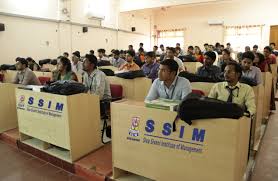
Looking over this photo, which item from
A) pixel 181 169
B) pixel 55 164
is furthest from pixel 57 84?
pixel 181 169

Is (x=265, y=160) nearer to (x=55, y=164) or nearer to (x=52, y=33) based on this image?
(x=55, y=164)

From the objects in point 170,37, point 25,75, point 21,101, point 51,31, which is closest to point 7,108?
point 25,75

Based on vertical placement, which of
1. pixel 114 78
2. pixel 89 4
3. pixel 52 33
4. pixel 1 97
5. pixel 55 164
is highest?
pixel 89 4

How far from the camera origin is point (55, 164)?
2529 millimetres

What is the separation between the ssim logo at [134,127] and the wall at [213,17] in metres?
9.34

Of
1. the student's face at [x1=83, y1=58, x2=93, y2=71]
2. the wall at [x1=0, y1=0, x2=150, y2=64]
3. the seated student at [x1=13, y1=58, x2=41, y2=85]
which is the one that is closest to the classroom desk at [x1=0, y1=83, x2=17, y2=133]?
the seated student at [x1=13, y1=58, x2=41, y2=85]

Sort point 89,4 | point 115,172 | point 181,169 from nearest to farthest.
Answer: point 181,169 → point 115,172 → point 89,4

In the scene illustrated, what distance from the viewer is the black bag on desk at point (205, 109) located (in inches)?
57.1

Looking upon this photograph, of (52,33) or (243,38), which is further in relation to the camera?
(243,38)

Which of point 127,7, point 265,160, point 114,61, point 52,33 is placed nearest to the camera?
point 265,160

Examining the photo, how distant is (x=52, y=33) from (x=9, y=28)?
127 cm

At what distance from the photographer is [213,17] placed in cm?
1038

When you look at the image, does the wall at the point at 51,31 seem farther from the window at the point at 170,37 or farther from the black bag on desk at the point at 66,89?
the black bag on desk at the point at 66,89

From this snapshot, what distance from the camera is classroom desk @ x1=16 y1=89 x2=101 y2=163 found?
2.34m
